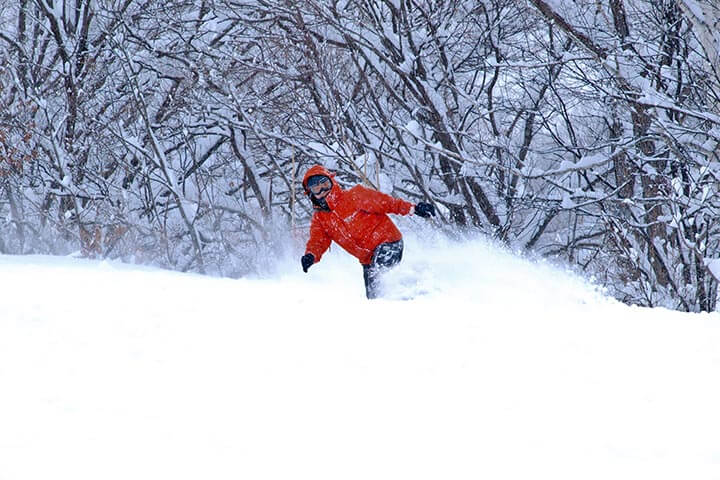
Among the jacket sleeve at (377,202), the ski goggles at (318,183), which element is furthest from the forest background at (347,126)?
the ski goggles at (318,183)

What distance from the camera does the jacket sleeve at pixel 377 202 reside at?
288 inches

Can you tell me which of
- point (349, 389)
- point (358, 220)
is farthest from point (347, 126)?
point (349, 389)

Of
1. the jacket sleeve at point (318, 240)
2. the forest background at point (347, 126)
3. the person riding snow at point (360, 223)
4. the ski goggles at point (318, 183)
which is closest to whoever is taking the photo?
the ski goggles at point (318, 183)

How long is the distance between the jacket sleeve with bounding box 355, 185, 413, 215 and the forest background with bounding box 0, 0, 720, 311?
3137 millimetres

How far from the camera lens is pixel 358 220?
7.39m

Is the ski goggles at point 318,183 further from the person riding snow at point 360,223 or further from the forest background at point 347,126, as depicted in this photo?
the forest background at point 347,126

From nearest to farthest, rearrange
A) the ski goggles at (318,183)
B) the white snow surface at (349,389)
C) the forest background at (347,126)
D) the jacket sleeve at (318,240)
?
the white snow surface at (349,389) < the ski goggles at (318,183) < the jacket sleeve at (318,240) < the forest background at (347,126)

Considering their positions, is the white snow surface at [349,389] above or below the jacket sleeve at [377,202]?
below

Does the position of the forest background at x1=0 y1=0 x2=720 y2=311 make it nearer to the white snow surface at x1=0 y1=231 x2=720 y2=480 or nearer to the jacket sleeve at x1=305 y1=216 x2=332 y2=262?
the jacket sleeve at x1=305 y1=216 x2=332 y2=262

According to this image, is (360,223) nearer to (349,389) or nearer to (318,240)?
(318,240)

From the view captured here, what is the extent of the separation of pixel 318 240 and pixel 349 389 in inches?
150

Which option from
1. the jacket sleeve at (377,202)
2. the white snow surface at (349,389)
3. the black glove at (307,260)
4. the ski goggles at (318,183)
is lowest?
the white snow surface at (349,389)

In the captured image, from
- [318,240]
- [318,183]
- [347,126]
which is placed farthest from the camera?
[347,126]

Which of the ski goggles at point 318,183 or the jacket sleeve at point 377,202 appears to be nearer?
the ski goggles at point 318,183
